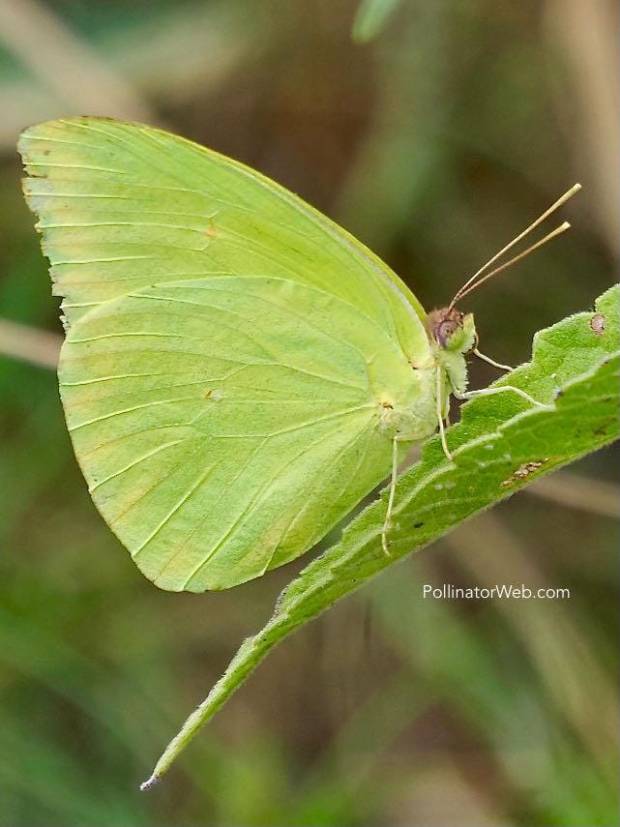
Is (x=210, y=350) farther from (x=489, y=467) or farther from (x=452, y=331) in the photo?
(x=489, y=467)

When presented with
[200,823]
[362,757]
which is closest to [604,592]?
[362,757]

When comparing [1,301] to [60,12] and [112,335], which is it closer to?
[60,12]

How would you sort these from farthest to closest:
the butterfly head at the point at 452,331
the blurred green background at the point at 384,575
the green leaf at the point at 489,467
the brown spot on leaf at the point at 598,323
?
the blurred green background at the point at 384,575 < the butterfly head at the point at 452,331 < the brown spot on leaf at the point at 598,323 < the green leaf at the point at 489,467

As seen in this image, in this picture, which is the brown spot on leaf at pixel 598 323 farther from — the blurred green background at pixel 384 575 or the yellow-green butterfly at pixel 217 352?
the blurred green background at pixel 384 575

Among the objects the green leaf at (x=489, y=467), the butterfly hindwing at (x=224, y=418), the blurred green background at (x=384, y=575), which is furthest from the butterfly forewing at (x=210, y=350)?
the blurred green background at (x=384, y=575)

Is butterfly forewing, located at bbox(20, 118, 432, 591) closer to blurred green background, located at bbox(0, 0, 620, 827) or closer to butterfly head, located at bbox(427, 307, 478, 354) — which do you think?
butterfly head, located at bbox(427, 307, 478, 354)

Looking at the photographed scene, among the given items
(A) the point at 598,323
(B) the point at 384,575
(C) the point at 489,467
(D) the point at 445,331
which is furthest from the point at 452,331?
(B) the point at 384,575

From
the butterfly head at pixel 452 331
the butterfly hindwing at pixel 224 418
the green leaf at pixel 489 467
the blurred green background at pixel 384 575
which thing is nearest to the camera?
the green leaf at pixel 489 467
